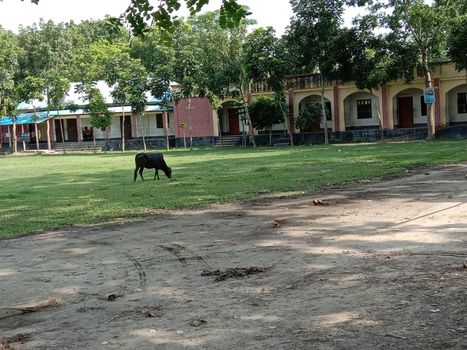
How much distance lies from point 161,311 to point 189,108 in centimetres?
4469

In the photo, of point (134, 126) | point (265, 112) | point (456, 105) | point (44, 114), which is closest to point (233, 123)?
point (265, 112)

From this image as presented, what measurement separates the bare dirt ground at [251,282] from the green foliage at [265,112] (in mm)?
33949

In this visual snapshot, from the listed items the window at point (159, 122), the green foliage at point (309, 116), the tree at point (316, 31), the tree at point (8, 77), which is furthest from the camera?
the window at point (159, 122)

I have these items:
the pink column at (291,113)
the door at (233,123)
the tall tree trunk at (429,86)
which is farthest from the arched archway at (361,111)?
the door at (233,123)

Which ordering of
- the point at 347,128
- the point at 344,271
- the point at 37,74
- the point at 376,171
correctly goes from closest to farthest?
the point at 344,271 < the point at 376,171 < the point at 347,128 < the point at 37,74

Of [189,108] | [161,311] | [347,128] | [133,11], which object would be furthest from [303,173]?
[189,108]

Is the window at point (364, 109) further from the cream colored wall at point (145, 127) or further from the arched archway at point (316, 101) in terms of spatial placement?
the cream colored wall at point (145, 127)

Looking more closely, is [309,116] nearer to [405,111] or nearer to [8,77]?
[405,111]

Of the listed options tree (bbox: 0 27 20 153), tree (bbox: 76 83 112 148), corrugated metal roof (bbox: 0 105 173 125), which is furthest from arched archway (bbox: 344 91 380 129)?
tree (bbox: 0 27 20 153)

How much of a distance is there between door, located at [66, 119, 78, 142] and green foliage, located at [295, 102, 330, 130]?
25.2 metres

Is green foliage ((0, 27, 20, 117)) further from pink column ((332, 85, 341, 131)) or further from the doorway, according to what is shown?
pink column ((332, 85, 341, 131))

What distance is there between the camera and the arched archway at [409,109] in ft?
138

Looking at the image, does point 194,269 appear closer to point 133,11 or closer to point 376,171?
point 133,11

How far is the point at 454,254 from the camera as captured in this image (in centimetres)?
652
